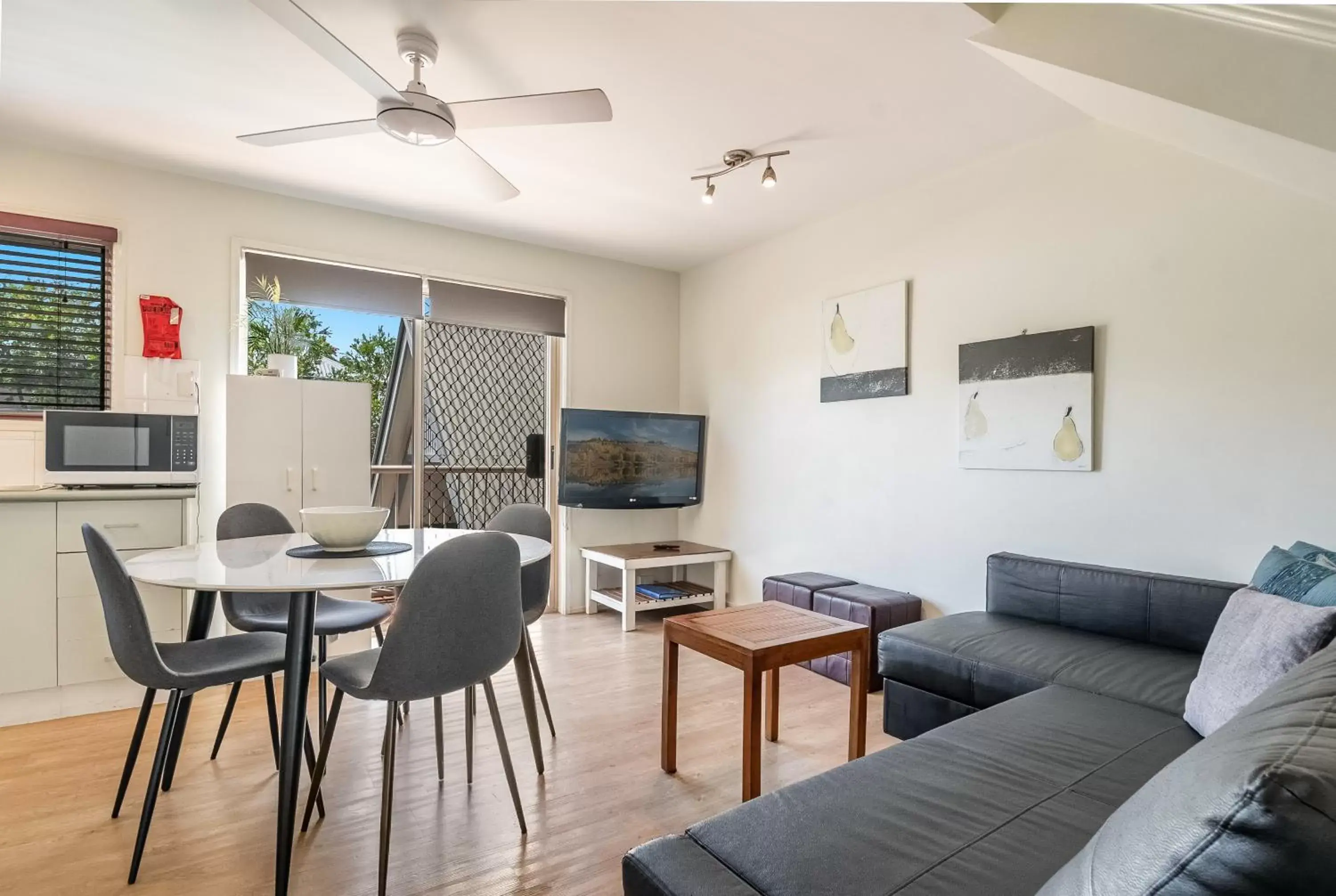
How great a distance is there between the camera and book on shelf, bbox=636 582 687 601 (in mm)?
4535

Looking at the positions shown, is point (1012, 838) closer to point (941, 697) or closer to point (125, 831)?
point (941, 697)

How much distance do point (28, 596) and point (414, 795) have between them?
81.2 inches

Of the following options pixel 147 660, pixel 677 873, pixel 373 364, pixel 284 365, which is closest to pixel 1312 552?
pixel 677 873

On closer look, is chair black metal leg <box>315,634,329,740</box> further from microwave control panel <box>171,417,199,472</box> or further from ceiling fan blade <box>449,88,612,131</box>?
ceiling fan blade <box>449,88,612,131</box>

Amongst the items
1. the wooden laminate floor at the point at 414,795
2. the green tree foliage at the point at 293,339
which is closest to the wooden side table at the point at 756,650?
the wooden laminate floor at the point at 414,795

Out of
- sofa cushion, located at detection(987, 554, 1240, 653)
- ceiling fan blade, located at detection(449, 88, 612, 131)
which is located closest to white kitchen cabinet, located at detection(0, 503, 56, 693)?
ceiling fan blade, located at detection(449, 88, 612, 131)

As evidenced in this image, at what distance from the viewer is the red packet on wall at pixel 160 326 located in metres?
3.32

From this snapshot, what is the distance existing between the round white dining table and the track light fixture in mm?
2166

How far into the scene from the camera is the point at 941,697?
2469 mm

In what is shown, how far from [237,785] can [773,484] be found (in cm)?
327

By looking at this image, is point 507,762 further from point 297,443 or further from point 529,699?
point 297,443

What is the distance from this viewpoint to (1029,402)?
297 cm

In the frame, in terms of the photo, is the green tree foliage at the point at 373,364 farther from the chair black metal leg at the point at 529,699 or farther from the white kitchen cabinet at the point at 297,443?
the chair black metal leg at the point at 529,699

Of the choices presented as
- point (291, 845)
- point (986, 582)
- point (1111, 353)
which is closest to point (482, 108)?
point (291, 845)
